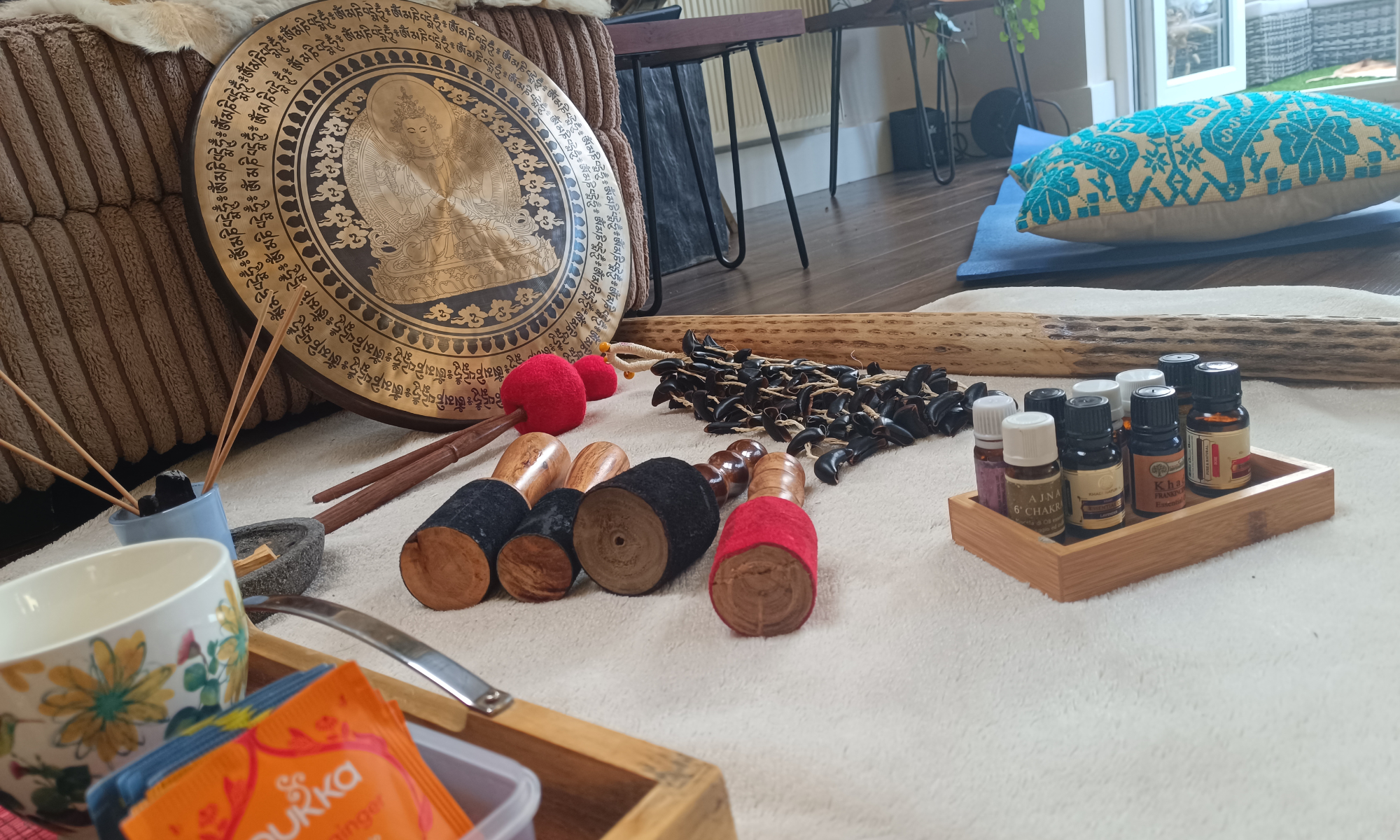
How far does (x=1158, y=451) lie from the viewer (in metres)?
0.78

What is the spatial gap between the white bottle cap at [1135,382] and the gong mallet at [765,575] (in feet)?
0.97

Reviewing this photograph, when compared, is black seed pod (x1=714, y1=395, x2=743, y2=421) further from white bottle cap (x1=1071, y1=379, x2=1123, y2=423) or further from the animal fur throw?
the animal fur throw

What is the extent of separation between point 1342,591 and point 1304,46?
3.85m

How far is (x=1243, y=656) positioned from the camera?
66 centimetres

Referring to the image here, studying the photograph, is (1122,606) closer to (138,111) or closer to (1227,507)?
(1227,507)

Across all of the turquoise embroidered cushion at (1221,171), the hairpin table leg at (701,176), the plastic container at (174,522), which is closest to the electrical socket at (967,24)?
the hairpin table leg at (701,176)

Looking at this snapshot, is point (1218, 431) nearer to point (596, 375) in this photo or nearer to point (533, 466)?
point (533, 466)

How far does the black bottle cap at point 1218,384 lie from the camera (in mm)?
790

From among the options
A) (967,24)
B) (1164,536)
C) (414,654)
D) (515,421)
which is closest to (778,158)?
(515,421)

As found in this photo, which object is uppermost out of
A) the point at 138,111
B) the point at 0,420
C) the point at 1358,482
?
the point at 138,111

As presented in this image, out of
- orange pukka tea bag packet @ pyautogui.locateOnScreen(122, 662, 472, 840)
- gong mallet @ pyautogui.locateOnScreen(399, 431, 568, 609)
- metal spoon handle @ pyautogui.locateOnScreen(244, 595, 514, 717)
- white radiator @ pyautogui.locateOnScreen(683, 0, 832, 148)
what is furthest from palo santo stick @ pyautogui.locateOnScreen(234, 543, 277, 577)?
white radiator @ pyautogui.locateOnScreen(683, 0, 832, 148)

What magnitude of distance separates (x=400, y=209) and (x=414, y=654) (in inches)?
47.2

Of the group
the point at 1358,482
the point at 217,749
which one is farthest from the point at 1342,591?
the point at 217,749

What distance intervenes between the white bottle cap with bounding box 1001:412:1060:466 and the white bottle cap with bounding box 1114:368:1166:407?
0.10 meters
